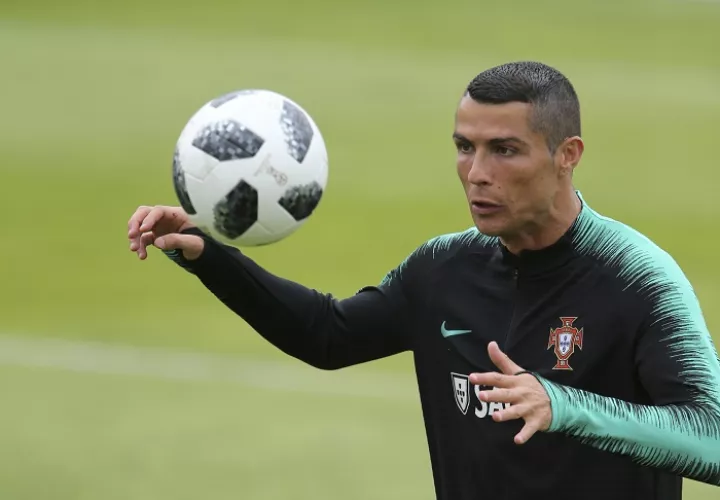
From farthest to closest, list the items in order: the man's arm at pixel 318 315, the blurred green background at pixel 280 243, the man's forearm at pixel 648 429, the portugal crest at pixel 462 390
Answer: the blurred green background at pixel 280 243 < the man's arm at pixel 318 315 < the portugal crest at pixel 462 390 < the man's forearm at pixel 648 429

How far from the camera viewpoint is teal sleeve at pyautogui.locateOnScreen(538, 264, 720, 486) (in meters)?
4.02

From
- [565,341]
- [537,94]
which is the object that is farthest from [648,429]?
[537,94]

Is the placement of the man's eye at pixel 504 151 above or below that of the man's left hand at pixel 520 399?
above

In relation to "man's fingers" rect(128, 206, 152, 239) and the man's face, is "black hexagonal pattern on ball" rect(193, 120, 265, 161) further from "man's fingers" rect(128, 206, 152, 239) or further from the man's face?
the man's face

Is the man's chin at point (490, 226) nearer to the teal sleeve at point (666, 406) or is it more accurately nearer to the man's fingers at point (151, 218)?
the teal sleeve at point (666, 406)

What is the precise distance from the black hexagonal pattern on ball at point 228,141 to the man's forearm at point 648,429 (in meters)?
1.34

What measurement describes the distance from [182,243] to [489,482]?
139 cm

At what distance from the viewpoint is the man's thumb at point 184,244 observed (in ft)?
15.6

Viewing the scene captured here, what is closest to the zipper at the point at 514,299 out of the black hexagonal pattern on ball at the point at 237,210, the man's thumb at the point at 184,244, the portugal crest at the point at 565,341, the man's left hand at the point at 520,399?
the portugal crest at the point at 565,341

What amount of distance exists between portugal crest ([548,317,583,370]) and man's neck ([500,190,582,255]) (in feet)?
0.97

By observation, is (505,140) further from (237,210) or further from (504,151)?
(237,210)

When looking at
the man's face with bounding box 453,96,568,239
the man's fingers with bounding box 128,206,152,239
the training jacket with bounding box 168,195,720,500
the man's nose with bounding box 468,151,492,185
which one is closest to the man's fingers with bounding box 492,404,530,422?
the training jacket with bounding box 168,195,720,500

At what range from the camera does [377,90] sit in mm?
13953

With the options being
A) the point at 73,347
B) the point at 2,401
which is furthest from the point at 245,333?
the point at 2,401
